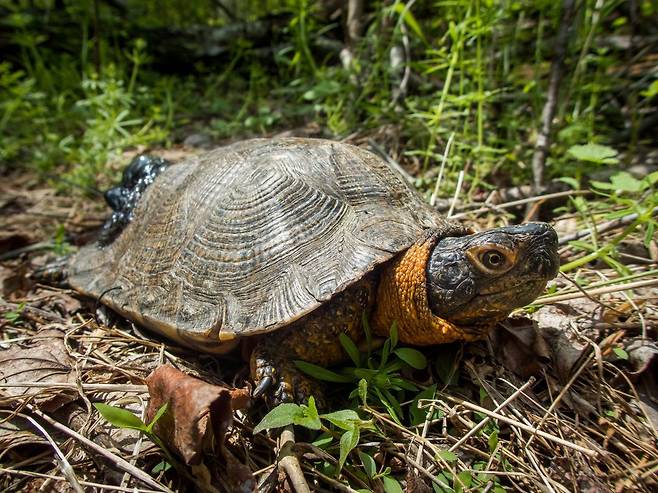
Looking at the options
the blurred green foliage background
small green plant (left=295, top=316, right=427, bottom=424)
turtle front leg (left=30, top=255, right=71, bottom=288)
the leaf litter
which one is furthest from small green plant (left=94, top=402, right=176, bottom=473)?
the blurred green foliage background

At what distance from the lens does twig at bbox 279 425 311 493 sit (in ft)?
4.38

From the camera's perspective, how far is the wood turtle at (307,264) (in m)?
1.64

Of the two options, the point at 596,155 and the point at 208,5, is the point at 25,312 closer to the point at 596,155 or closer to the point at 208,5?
the point at 596,155

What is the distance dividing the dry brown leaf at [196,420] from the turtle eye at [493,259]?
3.27 ft

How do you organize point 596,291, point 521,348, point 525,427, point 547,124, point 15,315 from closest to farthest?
point 525,427, point 521,348, point 596,291, point 15,315, point 547,124

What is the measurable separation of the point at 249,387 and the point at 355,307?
519mm

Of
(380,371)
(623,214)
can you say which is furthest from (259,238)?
(623,214)

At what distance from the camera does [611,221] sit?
2.33 meters

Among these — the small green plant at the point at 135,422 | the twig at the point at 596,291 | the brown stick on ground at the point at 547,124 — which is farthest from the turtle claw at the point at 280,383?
the brown stick on ground at the point at 547,124

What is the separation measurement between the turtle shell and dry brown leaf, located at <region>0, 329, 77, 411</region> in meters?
0.32

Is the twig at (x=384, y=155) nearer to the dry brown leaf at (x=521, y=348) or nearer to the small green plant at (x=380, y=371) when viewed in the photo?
the dry brown leaf at (x=521, y=348)

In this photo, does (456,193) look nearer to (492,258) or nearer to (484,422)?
(492,258)

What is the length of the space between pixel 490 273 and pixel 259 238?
0.94 metres

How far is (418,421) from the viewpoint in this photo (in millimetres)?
1601
